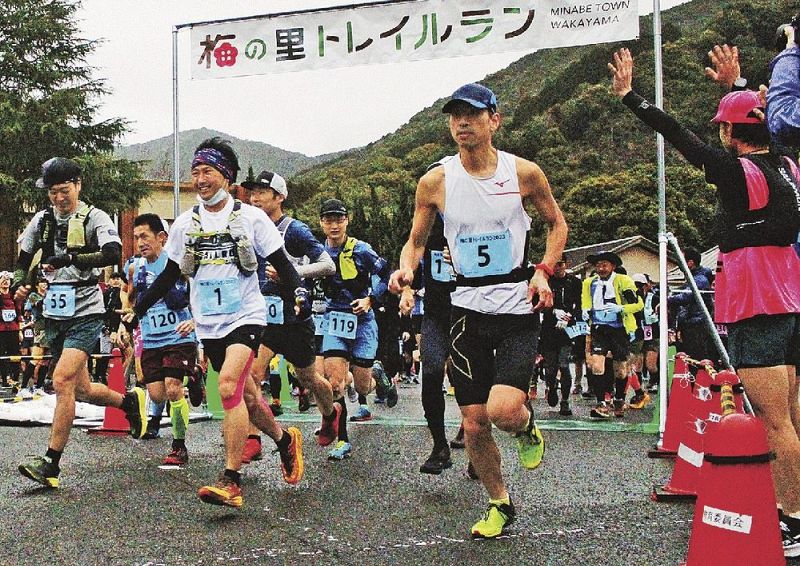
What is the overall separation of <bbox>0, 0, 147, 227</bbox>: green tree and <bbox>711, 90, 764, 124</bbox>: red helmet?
126ft

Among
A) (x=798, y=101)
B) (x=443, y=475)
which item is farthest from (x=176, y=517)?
(x=798, y=101)

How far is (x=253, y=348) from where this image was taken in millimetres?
5438

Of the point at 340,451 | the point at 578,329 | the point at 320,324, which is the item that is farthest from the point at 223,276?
the point at 578,329

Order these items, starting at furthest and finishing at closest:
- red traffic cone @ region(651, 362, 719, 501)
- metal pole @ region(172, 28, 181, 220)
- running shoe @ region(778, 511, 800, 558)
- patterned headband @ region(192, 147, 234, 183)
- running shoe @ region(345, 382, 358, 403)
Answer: running shoe @ region(345, 382, 358, 403) → metal pole @ region(172, 28, 181, 220) → patterned headband @ region(192, 147, 234, 183) → red traffic cone @ region(651, 362, 719, 501) → running shoe @ region(778, 511, 800, 558)

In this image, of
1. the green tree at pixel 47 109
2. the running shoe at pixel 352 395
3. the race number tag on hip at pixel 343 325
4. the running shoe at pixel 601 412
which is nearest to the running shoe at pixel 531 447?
the race number tag on hip at pixel 343 325

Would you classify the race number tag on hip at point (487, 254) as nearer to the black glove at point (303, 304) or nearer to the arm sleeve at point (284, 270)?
the arm sleeve at point (284, 270)

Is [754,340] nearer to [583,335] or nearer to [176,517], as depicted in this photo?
[176,517]

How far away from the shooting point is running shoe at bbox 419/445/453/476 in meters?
6.20

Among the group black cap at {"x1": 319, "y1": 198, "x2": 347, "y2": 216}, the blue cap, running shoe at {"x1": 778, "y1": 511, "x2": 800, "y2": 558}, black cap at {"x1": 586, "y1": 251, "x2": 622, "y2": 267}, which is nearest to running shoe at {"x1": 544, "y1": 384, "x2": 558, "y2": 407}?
black cap at {"x1": 586, "y1": 251, "x2": 622, "y2": 267}

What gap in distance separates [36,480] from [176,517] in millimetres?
1323

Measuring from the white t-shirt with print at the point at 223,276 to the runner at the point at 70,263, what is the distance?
102 centimetres

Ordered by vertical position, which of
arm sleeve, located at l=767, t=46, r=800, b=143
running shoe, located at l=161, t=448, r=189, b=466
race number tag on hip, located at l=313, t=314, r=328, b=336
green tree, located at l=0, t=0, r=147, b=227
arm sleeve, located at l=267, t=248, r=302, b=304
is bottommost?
running shoe, located at l=161, t=448, r=189, b=466

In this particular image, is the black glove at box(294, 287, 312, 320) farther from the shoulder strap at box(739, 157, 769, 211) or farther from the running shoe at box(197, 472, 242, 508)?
the shoulder strap at box(739, 157, 769, 211)

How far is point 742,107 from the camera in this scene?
430cm
